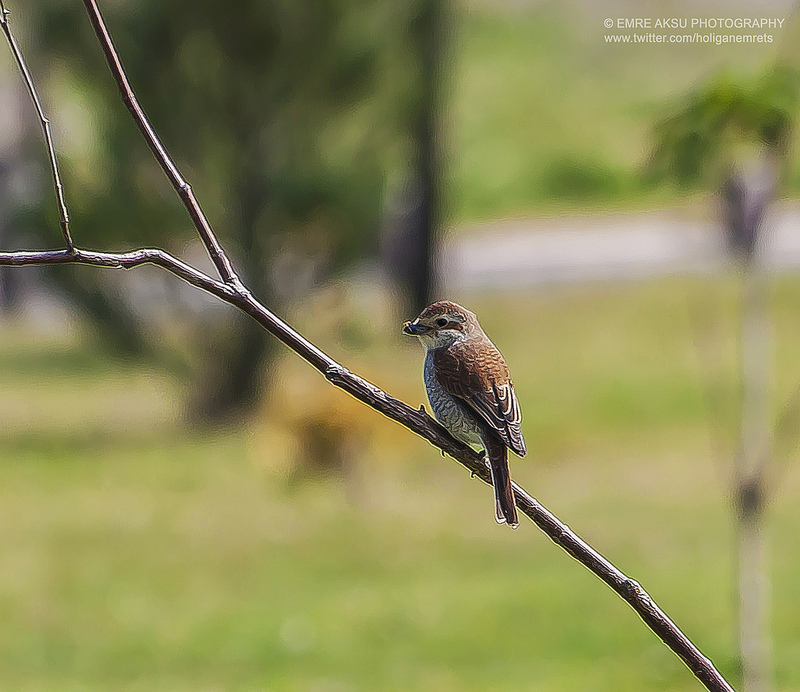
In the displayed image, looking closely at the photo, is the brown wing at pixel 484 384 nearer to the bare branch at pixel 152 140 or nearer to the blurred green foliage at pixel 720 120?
the bare branch at pixel 152 140

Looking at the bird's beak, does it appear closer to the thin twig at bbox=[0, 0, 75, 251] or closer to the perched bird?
the perched bird

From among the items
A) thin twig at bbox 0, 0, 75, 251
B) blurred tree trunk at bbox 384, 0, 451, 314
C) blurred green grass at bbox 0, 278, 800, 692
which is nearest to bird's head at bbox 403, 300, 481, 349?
thin twig at bbox 0, 0, 75, 251

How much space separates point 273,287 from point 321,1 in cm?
295

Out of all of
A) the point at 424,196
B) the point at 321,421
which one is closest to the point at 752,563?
the point at 321,421

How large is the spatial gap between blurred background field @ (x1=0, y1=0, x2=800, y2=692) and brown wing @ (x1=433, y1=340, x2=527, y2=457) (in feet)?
6.69

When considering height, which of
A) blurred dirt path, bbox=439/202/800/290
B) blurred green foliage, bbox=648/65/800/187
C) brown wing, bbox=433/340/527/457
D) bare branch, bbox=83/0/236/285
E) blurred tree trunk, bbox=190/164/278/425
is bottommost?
blurred dirt path, bbox=439/202/800/290

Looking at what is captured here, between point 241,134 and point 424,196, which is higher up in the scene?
point 241,134

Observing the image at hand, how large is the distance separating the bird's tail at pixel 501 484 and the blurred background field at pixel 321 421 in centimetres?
226

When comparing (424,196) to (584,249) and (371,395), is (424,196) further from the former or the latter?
(371,395)

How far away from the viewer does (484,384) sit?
8.79 ft

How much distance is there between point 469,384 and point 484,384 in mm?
32

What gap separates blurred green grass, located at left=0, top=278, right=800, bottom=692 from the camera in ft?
24.9

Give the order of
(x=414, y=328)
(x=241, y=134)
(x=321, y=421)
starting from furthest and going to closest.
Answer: (x=241, y=134)
(x=321, y=421)
(x=414, y=328)

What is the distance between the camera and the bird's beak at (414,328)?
2.33 meters
